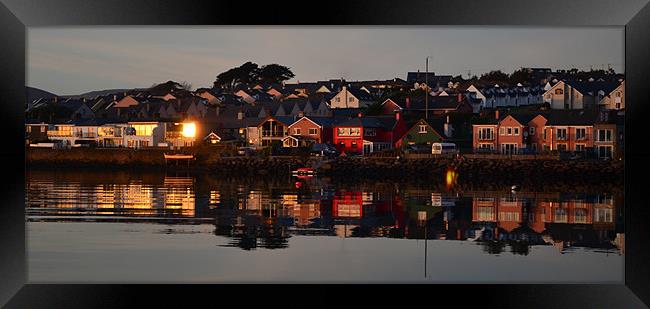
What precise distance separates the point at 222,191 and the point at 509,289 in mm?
13624

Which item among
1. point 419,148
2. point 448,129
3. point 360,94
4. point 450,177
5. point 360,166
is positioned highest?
point 360,94

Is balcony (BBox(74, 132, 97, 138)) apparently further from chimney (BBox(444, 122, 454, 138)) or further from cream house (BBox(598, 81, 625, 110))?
cream house (BBox(598, 81, 625, 110))

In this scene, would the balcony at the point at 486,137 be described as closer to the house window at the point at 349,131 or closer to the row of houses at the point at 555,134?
the row of houses at the point at 555,134

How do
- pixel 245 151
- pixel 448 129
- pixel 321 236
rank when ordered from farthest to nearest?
pixel 245 151 → pixel 448 129 → pixel 321 236

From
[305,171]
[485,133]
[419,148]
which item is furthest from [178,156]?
[485,133]

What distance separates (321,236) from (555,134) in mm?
16111

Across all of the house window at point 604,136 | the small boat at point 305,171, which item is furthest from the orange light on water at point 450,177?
the house window at point 604,136

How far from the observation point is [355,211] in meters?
13.1

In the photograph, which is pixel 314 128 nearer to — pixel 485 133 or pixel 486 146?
pixel 485 133

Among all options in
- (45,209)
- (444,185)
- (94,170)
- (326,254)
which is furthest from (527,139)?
(326,254)

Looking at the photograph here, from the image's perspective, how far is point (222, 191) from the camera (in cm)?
1778

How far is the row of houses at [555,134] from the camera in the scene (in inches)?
929

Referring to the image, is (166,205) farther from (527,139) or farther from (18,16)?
(527,139)

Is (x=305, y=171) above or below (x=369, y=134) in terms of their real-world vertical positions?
below
